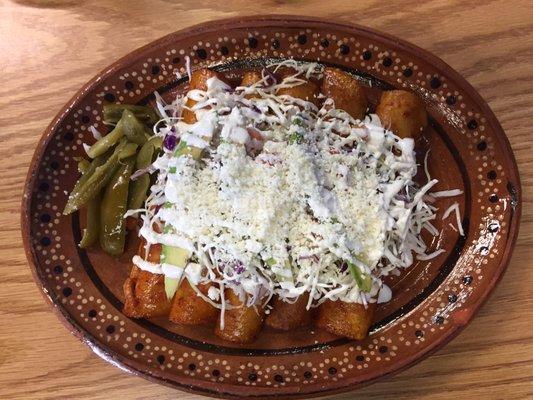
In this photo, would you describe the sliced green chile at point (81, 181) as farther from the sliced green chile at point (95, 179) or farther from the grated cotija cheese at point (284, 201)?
the grated cotija cheese at point (284, 201)

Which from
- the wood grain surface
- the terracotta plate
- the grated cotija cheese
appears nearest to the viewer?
the grated cotija cheese

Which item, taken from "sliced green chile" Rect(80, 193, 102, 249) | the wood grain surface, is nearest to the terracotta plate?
"sliced green chile" Rect(80, 193, 102, 249)

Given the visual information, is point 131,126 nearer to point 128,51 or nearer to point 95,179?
point 95,179

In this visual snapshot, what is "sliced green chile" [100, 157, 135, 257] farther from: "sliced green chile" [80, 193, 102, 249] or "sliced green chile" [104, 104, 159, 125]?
"sliced green chile" [104, 104, 159, 125]

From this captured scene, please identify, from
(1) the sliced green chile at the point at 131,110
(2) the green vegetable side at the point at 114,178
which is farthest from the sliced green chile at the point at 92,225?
(1) the sliced green chile at the point at 131,110

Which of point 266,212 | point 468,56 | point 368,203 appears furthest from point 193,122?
point 468,56

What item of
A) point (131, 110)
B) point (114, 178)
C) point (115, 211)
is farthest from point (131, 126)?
point (115, 211)

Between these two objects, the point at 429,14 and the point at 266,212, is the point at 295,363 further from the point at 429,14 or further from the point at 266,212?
the point at 429,14
